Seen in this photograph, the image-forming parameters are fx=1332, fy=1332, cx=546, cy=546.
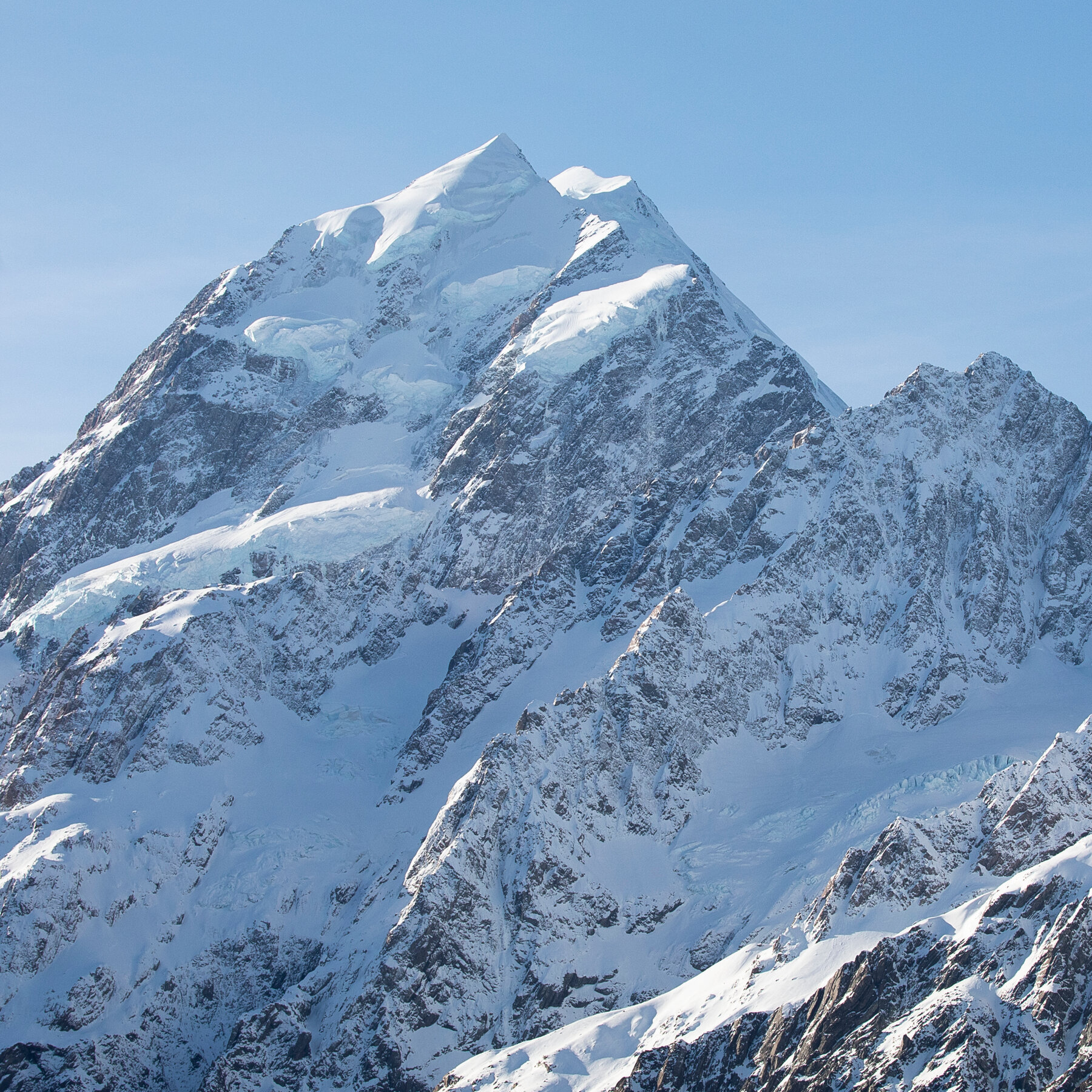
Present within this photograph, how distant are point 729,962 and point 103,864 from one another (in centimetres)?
7377

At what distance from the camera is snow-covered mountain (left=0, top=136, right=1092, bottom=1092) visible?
111625 millimetres

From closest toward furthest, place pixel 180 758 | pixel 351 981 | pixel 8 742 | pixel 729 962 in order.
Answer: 1. pixel 729 962
2. pixel 351 981
3. pixel 180 758
4. pixel 8 742

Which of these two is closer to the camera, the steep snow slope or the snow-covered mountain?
the steep snow slope

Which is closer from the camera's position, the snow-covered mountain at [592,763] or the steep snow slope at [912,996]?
the steep snow slope at [912,996]

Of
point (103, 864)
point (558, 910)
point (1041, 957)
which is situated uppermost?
point (103, 864)

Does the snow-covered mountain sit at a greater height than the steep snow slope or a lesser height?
greater

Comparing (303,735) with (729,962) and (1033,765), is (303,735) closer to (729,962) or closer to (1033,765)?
(729,962)

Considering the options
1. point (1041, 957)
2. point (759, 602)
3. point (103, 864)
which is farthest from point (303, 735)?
point (1041, 957)

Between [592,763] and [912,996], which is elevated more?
[592,763]

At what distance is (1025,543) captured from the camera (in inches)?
6531

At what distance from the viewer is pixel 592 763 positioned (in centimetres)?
14112

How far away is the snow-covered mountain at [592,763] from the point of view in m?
112

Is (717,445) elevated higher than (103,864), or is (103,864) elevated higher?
(717,445)

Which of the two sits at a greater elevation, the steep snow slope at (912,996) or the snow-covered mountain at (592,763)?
the snow-covered mountain at (592,763)
